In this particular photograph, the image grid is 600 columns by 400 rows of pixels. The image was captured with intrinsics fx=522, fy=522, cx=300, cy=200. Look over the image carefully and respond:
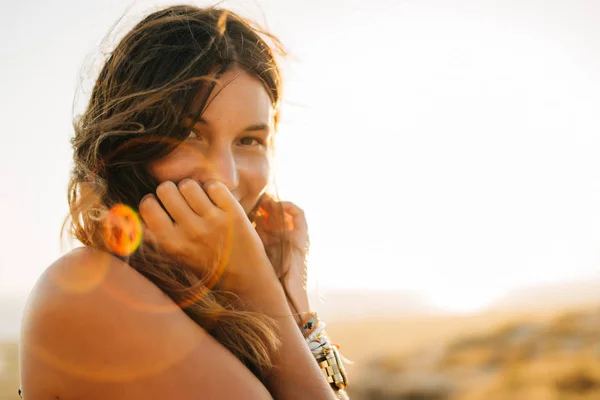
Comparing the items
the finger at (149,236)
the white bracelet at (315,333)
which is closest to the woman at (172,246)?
the finger at (149,236)

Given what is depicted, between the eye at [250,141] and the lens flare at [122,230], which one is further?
the eye at [250,141]

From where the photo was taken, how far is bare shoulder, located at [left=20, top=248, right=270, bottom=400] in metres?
1.47

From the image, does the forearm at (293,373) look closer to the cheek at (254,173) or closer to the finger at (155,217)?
the finger at (155,217)

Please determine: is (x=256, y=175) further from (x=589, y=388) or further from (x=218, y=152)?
(x=589, y=388)

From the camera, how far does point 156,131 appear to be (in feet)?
6.43

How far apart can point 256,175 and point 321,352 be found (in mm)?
888

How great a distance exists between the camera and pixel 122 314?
1.49 meters

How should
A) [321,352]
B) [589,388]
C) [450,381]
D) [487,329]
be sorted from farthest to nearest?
[487,329] < [450,381] < [589,388] < [321,352]

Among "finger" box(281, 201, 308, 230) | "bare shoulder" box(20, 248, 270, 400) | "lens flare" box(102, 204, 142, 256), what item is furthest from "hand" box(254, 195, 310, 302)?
"bare shoulder" box(20, 248, 270, 400)

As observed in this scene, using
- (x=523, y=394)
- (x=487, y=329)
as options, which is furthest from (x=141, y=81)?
(x=487, y=329)

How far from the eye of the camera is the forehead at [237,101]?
1996mm

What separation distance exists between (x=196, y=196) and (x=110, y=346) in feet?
2.03

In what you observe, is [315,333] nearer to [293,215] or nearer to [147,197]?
[293,215]

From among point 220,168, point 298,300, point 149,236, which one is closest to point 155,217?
point 149,236
